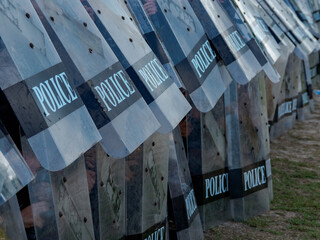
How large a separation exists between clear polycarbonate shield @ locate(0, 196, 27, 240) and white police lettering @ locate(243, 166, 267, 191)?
430cm

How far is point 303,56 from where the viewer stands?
12484 millimetres

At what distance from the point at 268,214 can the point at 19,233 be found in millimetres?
4993

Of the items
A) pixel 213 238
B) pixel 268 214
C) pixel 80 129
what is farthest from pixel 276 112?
pixel 80 129

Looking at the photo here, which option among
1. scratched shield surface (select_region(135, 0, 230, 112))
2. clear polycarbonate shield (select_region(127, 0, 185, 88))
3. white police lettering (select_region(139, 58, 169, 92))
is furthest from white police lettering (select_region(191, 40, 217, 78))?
white police lettering (select_region(139, 58, 169, 92))

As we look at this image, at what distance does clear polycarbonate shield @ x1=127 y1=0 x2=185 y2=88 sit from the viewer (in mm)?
5133

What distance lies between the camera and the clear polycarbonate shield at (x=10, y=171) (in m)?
2.85

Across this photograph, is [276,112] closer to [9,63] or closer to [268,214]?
[268,214]

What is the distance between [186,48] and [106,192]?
1.75m

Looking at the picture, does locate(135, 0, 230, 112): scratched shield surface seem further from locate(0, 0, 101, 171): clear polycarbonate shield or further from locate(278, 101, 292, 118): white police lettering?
locate(278, 101, 292, 118): white police lettering

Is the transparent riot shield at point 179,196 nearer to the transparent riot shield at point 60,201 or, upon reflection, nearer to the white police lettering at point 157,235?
the white police lettering at point 157,235

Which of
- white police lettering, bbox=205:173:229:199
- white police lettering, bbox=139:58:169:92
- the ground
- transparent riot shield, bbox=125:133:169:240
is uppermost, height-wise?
white police lettering, bbox=139:58:169:92

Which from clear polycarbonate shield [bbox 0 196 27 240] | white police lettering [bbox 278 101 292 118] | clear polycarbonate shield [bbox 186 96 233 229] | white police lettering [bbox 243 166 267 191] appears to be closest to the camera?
clear polycarbonate shield [bbox 0 196 27 240]

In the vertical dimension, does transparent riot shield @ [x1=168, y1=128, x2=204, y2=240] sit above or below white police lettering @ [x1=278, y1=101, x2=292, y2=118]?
above

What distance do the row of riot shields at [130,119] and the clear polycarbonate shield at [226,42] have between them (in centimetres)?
1
